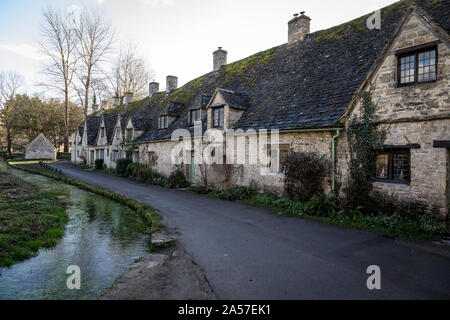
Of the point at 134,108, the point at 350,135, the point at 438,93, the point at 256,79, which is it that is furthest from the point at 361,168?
the point at 134,108

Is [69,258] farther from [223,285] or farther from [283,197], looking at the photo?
[283,197]

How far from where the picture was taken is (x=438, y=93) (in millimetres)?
8133

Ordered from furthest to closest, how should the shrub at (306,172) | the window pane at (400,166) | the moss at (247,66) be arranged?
the moss at (247,66), the shrub at (306,172), the window pane at (400,166)

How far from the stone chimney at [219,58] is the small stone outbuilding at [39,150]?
39.1 meters

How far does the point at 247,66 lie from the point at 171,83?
37.0 ft

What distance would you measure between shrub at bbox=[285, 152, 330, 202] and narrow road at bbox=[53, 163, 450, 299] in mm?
1900

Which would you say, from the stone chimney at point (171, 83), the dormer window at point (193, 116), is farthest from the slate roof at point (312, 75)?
the stone chimney at point (171, 83)

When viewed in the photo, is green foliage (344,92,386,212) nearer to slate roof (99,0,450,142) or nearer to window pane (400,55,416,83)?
slate roof (99,0,450,142)

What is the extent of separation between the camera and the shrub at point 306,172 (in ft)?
35.9

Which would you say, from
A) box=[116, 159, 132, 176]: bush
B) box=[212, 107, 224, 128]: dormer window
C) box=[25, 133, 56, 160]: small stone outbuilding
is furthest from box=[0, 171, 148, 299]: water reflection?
box=[25, 133, 56, 160]: small stone outbuilding

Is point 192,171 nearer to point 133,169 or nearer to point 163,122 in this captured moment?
point 163,122

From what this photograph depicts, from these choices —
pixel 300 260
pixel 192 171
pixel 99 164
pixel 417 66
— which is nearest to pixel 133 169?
pixel 192 171

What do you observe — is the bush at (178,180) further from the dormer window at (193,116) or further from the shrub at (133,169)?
the shrub at (133,169)
